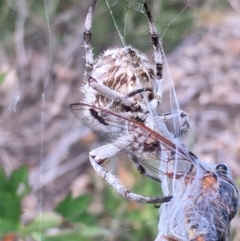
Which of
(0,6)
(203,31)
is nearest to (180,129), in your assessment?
(0,6)

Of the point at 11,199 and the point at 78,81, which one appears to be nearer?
the point at 11,199

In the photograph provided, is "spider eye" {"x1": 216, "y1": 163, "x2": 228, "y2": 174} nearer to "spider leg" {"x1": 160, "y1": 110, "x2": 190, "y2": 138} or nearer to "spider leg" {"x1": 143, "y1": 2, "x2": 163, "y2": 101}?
"spider leg" {"x1": 160, "y1": 110, "x2": 190, "y2": 138}

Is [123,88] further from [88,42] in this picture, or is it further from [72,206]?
[72,206]

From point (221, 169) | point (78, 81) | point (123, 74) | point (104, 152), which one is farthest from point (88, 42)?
point (78, 81)

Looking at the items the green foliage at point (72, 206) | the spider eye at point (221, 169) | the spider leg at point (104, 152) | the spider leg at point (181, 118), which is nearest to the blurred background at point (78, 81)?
the green foliage at point (72, 206)

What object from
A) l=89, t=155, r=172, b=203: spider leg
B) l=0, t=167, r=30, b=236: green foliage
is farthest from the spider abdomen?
l=0, t=167, r=30, b=236: green foliage

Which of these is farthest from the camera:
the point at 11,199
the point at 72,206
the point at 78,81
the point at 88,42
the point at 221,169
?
the point at 78,81

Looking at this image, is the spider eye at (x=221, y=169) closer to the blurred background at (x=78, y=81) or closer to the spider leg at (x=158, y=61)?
the spider leg at (x=158, y=61)
